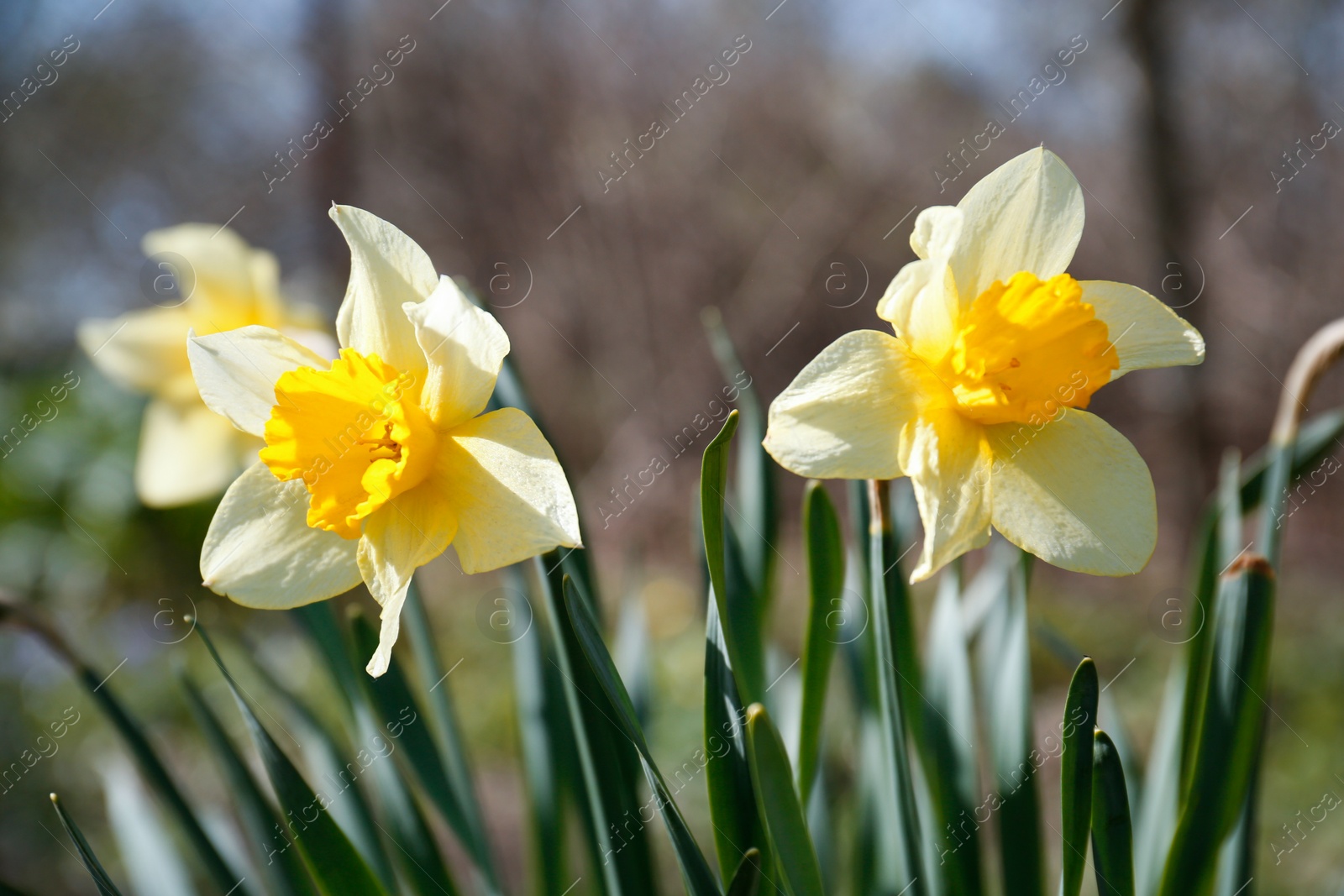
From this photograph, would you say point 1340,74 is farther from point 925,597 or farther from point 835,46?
point 925,597

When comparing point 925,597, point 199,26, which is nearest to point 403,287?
point 925,597

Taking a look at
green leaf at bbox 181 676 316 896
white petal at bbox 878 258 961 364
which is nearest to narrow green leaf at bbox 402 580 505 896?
green leaf at bbox 181 676 316 896

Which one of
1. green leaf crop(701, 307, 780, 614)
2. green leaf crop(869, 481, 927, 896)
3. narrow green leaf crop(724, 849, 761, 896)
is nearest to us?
narrow green leaf crop(724, 849, 761, 896)

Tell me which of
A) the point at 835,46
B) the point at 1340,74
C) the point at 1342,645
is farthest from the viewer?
the point at 835,46

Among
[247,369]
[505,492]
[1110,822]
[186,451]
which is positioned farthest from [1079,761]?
[186,451]

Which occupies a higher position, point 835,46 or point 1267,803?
point 835,46

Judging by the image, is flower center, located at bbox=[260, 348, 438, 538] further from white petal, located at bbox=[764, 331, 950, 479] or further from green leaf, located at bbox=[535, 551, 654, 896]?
white petal, located at bbox=[764, 331, 950, 479]
